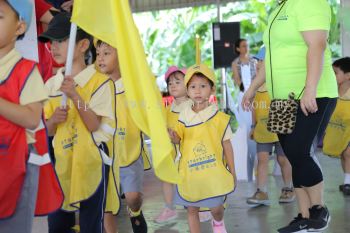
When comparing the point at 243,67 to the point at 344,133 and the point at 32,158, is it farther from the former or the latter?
the point at 32,158

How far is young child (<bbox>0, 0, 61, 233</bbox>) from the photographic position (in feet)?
7.72

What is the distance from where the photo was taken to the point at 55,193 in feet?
8.68

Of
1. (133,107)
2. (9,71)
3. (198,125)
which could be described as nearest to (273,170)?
(198,125)

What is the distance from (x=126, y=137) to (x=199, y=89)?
26.5 inches

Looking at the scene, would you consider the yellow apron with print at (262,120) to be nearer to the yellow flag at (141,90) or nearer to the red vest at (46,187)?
the yellow flag at (141,90)

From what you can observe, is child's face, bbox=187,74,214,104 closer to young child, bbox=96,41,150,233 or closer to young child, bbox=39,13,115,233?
young child, bbox=96,41,150,233

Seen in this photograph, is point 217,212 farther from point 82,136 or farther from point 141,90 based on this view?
point 141,90

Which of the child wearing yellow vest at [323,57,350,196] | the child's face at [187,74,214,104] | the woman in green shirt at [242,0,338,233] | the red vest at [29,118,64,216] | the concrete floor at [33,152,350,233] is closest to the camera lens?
the red vest at [29,118,64,216]

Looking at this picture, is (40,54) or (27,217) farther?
(40,54)

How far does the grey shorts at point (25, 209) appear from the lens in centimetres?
244


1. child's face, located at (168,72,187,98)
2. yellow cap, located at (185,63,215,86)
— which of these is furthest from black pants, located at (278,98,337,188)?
child's face, located at (168,72,187,98)

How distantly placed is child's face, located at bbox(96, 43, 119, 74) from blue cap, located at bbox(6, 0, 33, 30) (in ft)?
6.32

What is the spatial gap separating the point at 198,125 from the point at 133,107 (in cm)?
148

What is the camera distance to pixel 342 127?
6344 millimetres
